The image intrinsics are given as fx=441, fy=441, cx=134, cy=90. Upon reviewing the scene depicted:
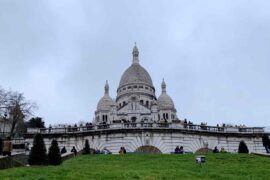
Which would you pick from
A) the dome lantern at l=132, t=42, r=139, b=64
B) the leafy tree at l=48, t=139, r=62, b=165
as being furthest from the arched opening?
the dome lantern at l=132, t=42, r=139, b=64

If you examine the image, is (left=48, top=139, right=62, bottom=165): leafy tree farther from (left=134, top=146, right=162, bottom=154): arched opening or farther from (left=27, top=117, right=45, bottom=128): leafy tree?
(left=27, top=117, right=45, bottom=128): leafy tree

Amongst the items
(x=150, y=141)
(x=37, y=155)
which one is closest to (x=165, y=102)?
(x=150, y=141)

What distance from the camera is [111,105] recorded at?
101000 millimetres

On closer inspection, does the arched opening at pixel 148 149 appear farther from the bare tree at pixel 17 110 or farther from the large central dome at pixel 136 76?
the large central dome at pixel 136 76

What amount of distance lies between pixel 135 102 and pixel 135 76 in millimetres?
12595

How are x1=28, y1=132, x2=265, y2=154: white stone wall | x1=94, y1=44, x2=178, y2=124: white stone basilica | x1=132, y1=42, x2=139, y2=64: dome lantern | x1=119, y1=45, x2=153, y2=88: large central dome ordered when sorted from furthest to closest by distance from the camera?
x1=132, y1=42, x2=139, y2=64: dome lantern
x1=119, y1=45, x2=153, y2=88: large central dome
x1=94, y1=44, x2=178, y2=124: white stone basilica
x1=28, y1=132, x2=265, y2=154: white stone wall

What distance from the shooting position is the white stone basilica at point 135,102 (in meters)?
97.8

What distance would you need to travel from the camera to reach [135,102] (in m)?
102

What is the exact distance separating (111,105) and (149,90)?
15.9 metres

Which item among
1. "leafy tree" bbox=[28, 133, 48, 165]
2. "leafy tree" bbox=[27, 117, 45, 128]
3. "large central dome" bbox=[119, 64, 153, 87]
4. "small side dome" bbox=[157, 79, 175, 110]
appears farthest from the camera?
"large central dome" bbox=[119, 64, 153, 87]

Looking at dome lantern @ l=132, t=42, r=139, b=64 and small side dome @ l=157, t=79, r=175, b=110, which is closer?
small side dome @ l=157, t=79, r=175, b=110

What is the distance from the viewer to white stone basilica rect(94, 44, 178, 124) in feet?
321

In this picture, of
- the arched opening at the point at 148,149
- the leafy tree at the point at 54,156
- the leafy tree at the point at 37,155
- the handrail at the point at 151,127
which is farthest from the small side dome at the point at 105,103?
the leafy tree at the point at 37,155

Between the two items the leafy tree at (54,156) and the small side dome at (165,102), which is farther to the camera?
the small side dome at (165,102)
